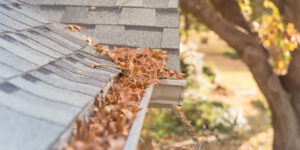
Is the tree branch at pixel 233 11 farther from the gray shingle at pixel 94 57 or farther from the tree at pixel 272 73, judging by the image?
the gray shingle at pixel 94 57

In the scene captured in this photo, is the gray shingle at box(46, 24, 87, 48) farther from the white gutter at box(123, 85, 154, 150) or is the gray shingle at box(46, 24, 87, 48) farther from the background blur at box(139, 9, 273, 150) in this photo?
the background blur at box(139, 9, 273, 150)

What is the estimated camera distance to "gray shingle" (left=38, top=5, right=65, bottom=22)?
2.75 metres

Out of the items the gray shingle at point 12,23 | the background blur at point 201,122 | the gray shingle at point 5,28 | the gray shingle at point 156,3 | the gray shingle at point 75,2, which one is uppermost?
the gray shingle at point 156,3

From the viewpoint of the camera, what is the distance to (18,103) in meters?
1.16

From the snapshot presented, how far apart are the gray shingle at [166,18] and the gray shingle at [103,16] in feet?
1.41

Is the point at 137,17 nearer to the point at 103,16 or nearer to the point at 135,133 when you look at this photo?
the point at 103,16

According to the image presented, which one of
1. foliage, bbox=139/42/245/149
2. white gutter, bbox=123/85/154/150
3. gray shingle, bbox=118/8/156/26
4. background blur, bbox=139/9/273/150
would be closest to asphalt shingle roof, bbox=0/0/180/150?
gray shingle, bbox=118/8/156/26

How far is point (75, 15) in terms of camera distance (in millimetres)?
2818

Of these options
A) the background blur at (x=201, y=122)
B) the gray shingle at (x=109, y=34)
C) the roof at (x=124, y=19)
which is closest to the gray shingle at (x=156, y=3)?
the roof at (x=124, y=19)

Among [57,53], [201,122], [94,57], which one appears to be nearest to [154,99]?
[94,57]

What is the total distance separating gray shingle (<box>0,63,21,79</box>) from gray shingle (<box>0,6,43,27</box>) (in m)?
0.82

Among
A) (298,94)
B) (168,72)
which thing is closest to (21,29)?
(168,72)

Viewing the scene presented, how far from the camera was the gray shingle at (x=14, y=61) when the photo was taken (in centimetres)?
144

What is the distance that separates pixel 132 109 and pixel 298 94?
4.64 meters
